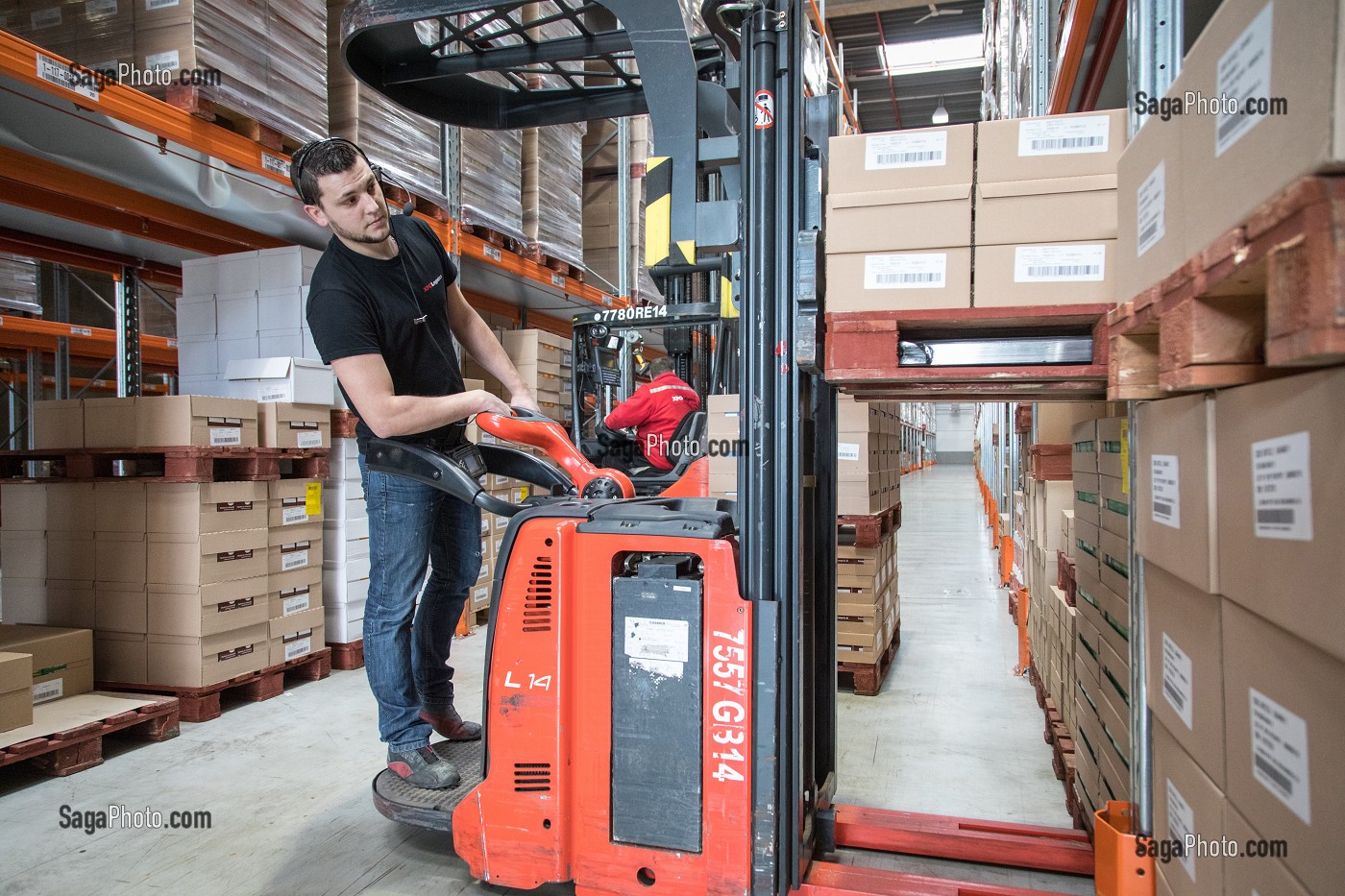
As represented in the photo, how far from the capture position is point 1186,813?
151 cm

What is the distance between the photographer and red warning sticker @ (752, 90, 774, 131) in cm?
218

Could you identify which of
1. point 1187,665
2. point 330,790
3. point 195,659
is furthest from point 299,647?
Result: point 1187,665

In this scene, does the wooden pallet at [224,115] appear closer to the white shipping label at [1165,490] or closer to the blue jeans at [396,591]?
the blue jeans at [396,591]

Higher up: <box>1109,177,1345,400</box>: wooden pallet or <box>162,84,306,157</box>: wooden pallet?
<box>162,84,306,157</box>: wooden pallet

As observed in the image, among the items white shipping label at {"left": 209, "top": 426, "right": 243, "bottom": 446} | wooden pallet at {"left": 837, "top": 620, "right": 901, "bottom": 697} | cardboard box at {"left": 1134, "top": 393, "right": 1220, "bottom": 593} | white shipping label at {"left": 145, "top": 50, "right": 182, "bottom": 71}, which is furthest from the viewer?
wooden pallet at {"left": 837, "top": 620, "right": 901, "bottom": 697}

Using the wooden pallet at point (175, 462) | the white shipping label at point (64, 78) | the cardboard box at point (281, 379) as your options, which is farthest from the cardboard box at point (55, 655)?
the white shipping label at point (64, 78)

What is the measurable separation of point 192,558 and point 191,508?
0.84ft

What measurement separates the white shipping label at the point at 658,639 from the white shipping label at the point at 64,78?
10.6 feet

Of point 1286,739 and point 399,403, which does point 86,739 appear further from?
point 1286,739

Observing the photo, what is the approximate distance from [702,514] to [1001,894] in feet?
4.07

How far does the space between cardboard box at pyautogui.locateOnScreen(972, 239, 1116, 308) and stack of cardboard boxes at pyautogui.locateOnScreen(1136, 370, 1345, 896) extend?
1.33ft

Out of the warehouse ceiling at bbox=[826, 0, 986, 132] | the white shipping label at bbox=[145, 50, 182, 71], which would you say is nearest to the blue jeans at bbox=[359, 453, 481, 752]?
the white shipping label at bbox=[145, 50, 182, 71]

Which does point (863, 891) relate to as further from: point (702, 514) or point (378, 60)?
point (378, 60)

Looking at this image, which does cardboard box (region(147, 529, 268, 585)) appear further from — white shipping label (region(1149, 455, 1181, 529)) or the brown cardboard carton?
white shipping label (region(1149, 455, 1181, 529))
